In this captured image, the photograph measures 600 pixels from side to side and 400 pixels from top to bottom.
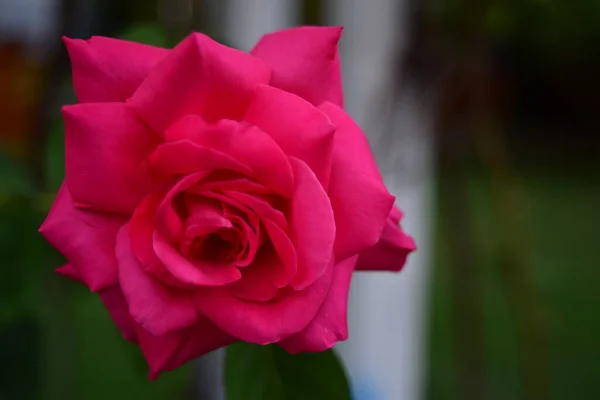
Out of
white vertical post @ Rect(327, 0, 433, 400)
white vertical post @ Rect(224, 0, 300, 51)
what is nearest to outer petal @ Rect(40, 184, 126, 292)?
white vertical post @ Rect(224, 0, 300, 51)

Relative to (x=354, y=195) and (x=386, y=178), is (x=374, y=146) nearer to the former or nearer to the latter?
(x=386, y=178)

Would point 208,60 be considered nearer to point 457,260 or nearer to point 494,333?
point 457,260

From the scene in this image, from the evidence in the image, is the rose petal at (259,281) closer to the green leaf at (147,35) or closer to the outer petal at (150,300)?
the outer petal at (150,300)

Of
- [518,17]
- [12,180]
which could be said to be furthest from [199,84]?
[518,17]

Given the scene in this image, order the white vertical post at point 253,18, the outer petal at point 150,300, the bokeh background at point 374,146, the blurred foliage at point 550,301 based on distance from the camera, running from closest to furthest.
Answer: the outer petal at point 150,300 < the bokeh background at point 374,146 < the white vertical post at point 253,18 < the blurred foliage at point 550,301

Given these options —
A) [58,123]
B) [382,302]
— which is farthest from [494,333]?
[58,123]

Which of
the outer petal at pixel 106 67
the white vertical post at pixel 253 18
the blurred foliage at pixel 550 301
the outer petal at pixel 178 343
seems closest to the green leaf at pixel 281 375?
the outer petal at pixel 178 343
